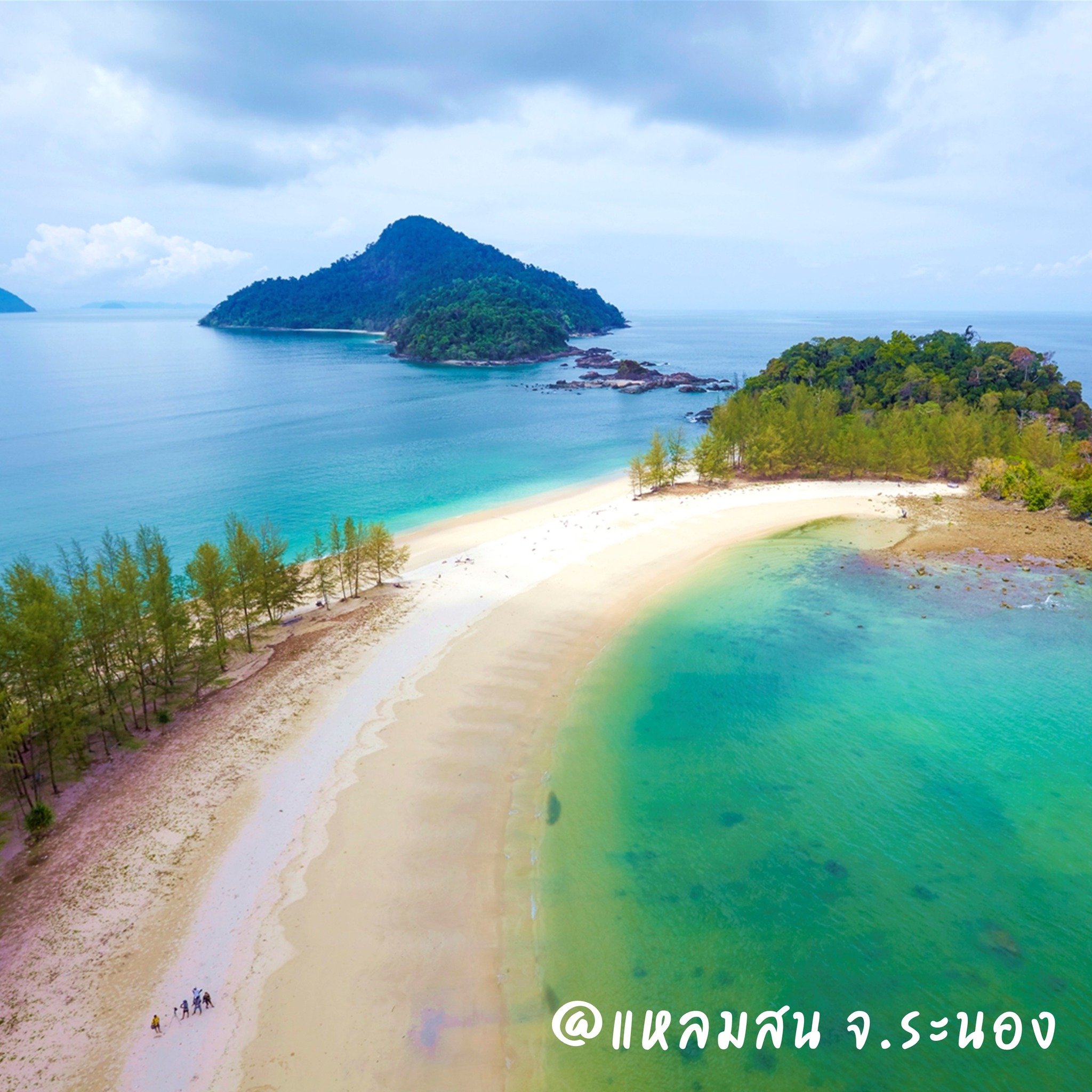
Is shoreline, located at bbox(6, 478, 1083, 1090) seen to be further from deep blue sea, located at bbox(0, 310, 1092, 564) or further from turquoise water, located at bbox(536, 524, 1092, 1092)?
deep blue sea, located at bbox(0, 310, 1092, 564)

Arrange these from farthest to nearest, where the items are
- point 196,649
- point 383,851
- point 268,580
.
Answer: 1. point 268,580
2. point 196,649
3. point 383,851

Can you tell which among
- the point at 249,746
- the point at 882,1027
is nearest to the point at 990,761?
the point at 882,1027

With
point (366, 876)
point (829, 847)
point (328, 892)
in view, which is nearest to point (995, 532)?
point (829, 847)

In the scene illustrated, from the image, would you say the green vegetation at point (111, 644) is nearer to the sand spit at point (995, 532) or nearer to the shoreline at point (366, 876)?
the shoreline at point (366, 876)

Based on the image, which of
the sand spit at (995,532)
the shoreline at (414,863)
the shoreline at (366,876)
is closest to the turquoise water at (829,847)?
the shoreline at (414,863)

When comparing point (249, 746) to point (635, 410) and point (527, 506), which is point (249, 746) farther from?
point (635, 410)

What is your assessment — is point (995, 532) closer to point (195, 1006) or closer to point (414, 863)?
point (414, 863)
